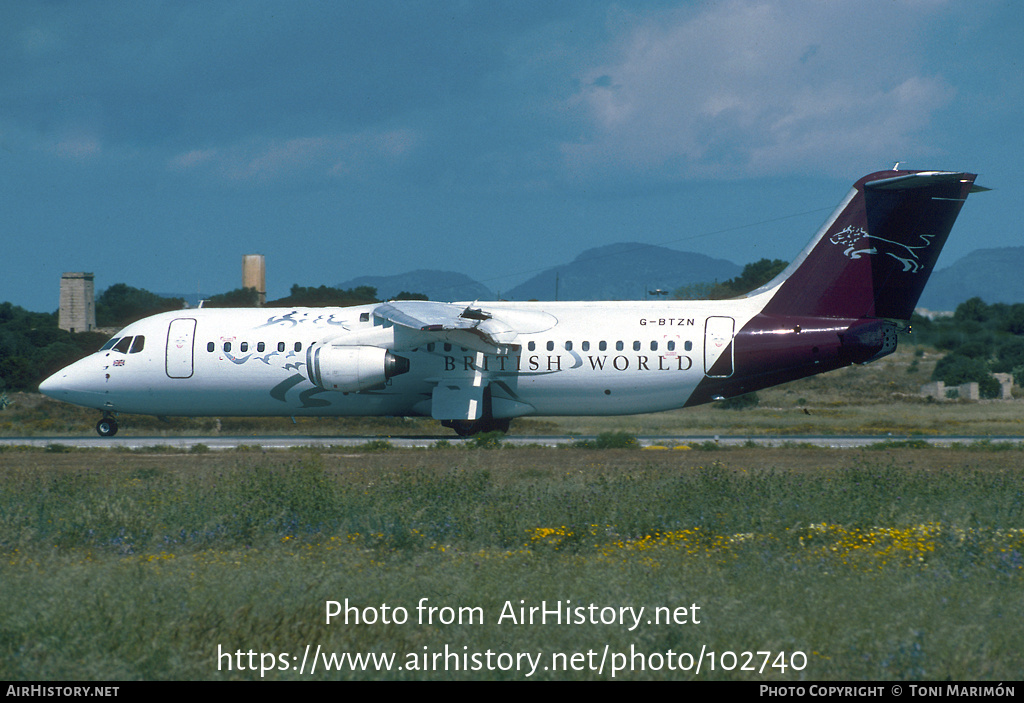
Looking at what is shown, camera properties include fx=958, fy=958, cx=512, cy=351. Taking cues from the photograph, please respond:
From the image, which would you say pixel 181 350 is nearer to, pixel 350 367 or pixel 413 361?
pixel 350 367

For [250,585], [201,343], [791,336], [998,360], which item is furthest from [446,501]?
[998,360]

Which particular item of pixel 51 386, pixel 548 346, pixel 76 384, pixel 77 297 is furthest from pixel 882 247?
pixel 77 297

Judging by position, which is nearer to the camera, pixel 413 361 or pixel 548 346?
pixel 548 346

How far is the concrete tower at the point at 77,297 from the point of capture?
242ft

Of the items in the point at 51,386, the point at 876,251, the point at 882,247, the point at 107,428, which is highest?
the point at 882,247

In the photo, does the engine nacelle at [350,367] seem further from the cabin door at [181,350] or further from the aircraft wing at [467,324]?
the cabin door at [181,350]

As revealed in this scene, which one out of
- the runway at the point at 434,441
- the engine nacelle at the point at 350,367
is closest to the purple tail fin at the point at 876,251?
the runway at the point at 434,441

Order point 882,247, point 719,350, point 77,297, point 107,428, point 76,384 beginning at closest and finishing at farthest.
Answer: point 882,247 < point 719,350 < point 76,384 < point 107,428 < point 77,297

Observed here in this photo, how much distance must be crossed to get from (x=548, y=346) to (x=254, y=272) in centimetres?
2844

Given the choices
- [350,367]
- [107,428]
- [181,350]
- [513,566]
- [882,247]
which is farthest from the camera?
[107,428]

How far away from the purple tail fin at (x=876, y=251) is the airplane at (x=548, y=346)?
36mm

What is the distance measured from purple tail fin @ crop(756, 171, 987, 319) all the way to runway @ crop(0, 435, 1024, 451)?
368 centimetres

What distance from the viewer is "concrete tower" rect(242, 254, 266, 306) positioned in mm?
50406

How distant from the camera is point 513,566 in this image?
388 inches
